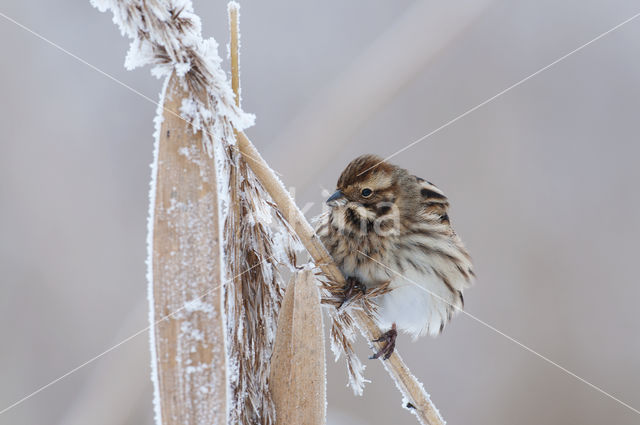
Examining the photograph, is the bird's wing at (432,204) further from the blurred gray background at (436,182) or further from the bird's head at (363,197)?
the blurred gray background at (436,182)

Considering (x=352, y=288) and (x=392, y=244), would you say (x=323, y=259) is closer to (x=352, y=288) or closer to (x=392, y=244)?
(x=352, y=288)

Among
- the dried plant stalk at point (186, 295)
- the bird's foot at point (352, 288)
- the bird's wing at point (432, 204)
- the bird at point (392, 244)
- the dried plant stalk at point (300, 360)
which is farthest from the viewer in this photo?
the bird's wing at point (432, 204)

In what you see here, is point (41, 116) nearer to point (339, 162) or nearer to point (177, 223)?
point (339, 162)

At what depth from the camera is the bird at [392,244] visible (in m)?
2.03

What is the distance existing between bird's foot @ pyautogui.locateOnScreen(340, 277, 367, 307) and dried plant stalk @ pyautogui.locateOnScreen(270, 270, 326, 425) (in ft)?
1.71

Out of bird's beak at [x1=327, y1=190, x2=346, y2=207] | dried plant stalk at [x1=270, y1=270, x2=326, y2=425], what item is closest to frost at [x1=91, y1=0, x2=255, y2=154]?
dried plant stalk at [x1=270, y1=270, x2=326, y2=425]

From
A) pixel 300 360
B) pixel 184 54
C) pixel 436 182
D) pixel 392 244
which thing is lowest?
pixel 300 360

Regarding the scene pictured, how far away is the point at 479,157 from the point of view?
15.4ft

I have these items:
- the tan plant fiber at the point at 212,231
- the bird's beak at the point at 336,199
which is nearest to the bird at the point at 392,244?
the bird's beak at the point at 336,199

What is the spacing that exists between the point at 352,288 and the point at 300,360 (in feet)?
2.13

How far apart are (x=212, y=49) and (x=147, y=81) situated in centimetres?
385

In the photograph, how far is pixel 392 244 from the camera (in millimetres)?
2100

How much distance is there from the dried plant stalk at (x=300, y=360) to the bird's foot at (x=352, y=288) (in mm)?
523

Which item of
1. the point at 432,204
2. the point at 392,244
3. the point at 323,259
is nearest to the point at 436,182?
the point at 432,204
